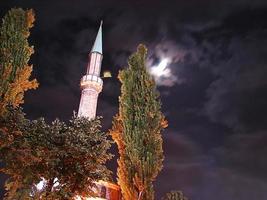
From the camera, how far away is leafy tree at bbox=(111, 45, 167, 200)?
16188mm

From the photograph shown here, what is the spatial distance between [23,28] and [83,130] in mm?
5807

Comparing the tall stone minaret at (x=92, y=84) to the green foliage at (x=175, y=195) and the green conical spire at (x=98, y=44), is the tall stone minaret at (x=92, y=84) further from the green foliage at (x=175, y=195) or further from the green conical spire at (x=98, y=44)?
the green foliage at (x=175, y=195)

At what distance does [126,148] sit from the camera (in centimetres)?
1719

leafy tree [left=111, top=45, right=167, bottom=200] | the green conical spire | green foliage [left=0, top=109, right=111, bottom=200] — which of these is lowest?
green foliage [left=0, top=109, right=111, bottom=200]

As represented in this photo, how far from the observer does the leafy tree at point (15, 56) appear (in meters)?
13.0

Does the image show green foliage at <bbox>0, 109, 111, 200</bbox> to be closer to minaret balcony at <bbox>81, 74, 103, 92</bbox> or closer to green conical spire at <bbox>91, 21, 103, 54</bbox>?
minaret balcony at <bbox>81, 74, 103, 92</bbox>

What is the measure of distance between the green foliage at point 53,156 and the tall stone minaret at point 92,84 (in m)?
12.2

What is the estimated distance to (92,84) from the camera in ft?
89.2

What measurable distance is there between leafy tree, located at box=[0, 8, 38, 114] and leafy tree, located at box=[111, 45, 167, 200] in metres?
A: 6.03

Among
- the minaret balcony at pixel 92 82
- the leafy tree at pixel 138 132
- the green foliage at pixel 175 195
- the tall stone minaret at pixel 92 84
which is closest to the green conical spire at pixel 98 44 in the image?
the tall stone minaret at pixel 92 84

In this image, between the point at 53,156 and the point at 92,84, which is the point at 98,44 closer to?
the point at 92,84

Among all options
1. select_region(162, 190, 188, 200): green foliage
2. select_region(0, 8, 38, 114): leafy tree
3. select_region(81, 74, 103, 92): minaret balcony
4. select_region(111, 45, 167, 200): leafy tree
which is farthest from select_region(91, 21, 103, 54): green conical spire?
select_region(162, 190, 188, 200): green foliage

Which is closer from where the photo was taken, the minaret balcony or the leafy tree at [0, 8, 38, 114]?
the leafy tree at [0, 8, 38, 114]

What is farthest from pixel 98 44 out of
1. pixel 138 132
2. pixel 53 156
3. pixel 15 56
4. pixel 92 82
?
pixel 53 156
